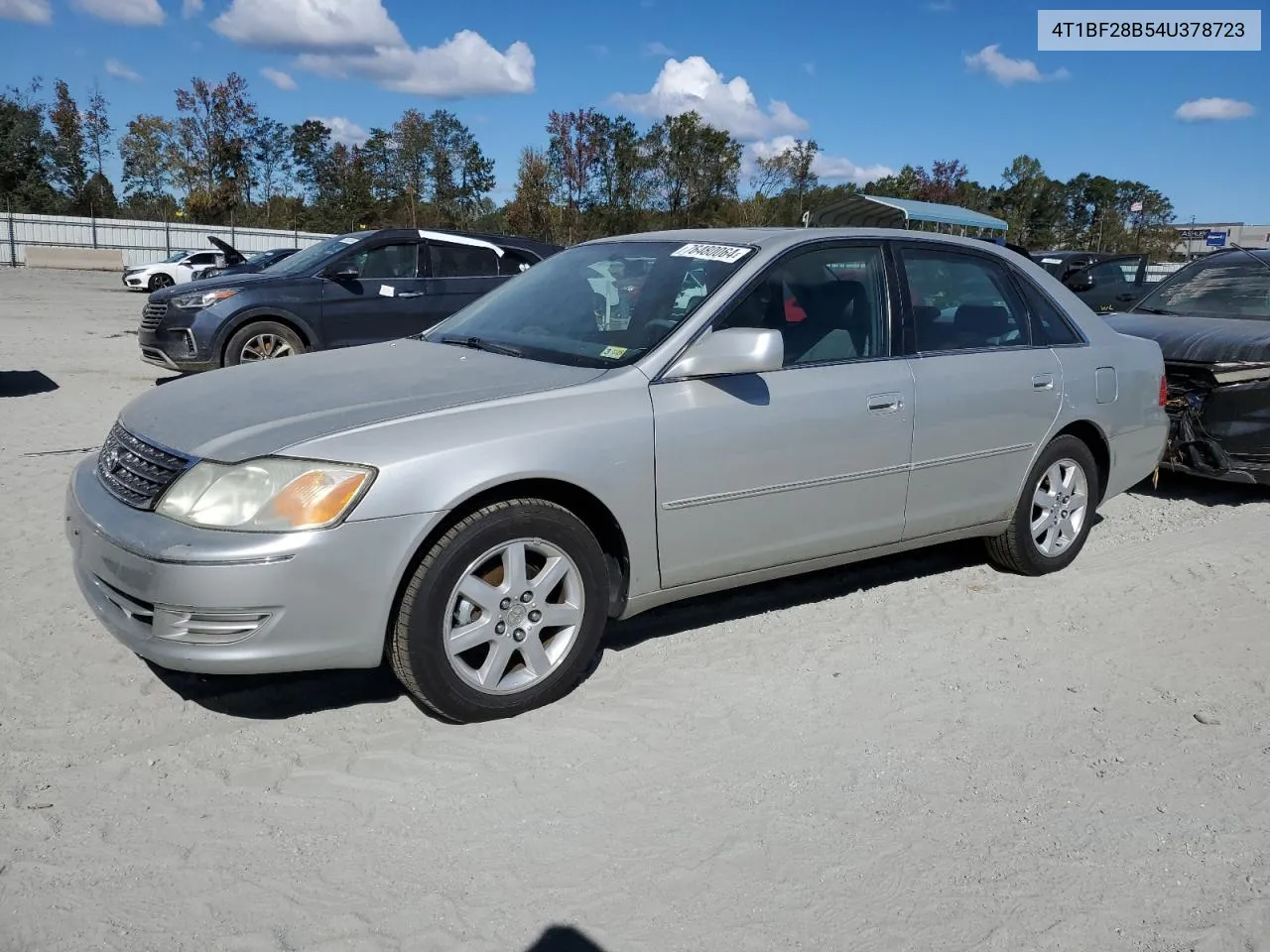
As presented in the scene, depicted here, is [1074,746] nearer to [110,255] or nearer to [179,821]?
[179,821]

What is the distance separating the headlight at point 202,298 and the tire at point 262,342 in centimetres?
35

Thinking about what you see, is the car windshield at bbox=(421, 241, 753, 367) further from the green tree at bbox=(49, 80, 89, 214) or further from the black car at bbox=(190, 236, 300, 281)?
the green tree at bbox=(49, 80, 89, 214)

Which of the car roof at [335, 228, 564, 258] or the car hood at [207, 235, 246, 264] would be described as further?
the car hood at [207, 235, 246, 264]

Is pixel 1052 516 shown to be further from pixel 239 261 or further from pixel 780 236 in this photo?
pixel 239 261

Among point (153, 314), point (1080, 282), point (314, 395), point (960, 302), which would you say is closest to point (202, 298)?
point (153, 314)

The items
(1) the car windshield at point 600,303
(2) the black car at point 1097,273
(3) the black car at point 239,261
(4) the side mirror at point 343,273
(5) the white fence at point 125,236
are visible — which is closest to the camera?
(1) the car windshield at point 600,303

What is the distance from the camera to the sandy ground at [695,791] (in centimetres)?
265

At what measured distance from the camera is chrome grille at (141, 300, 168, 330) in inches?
400

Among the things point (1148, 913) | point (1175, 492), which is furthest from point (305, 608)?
point (1175, 492)

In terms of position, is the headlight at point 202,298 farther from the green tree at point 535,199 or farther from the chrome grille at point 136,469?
the green tree at point 535,199

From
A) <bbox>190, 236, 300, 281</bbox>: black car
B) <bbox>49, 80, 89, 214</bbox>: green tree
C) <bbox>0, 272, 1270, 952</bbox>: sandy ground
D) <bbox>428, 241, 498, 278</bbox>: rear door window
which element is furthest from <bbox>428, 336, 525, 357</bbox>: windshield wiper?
<bbox>49, 80, 89, 214</bbox>: green tree

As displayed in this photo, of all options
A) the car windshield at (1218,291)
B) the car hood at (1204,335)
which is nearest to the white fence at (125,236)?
the car windshield at (1218,291)

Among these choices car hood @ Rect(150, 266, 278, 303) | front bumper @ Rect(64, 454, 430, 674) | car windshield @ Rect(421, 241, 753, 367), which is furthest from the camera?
car hood @ Rect(150, 266, 278, 303)

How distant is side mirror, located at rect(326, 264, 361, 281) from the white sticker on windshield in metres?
6.59
